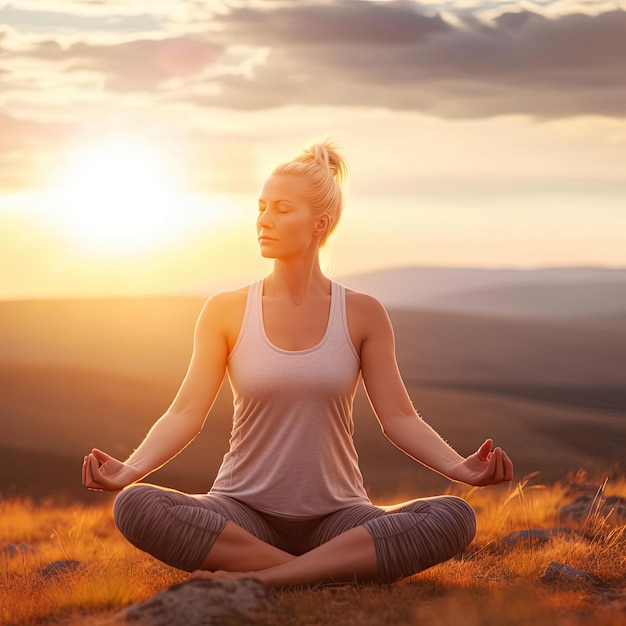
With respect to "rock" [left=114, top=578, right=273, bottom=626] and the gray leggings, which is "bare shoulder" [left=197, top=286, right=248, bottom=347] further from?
"rock" [left=114, top=578, right=273, bottom=626]

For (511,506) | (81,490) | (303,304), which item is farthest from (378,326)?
(81,490)

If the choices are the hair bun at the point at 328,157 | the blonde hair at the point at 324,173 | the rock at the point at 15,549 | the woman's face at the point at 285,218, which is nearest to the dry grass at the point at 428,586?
the rock at the point at 15,549

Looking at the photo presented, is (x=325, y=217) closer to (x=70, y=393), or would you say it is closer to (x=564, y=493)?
(x=564, y=493)

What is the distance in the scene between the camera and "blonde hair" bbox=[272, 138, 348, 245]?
6008 millimetres

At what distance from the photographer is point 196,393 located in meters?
6.01

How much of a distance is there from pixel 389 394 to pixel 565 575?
1506mm

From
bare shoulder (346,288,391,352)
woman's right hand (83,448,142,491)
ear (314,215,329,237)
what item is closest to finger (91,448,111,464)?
woman's right hand (83,448,142,491)

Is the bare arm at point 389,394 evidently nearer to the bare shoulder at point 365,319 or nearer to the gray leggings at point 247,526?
the bare shoulder at point 365,319

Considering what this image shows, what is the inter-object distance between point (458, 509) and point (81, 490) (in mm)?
6343

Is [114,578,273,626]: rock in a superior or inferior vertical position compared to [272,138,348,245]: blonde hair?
inferior

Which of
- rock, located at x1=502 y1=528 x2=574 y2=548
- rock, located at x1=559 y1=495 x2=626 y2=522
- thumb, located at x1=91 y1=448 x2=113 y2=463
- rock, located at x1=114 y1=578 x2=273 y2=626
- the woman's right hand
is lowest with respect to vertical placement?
rock, located at x1=559 y1=495 x2=626 y2=522

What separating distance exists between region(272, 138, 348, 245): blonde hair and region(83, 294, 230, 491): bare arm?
0.78m

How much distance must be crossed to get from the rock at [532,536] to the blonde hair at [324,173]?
268 centimetres

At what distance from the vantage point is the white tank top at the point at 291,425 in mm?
5770
